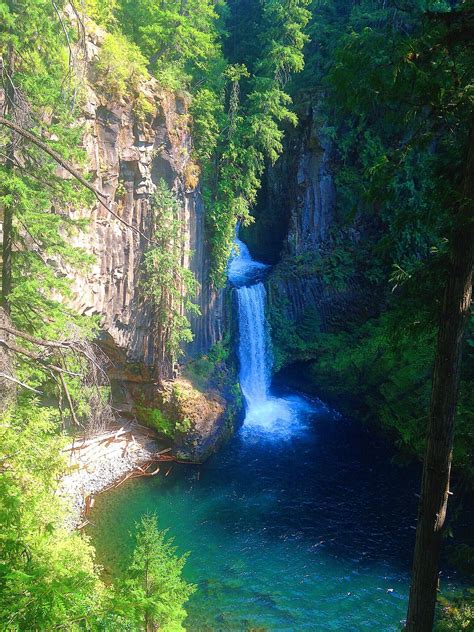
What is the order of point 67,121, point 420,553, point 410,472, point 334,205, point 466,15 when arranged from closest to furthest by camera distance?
1. point 466,15
2. point 420,553
3. point 67,121
4. point 410,472
5. point 334,205

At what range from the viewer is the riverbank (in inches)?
535

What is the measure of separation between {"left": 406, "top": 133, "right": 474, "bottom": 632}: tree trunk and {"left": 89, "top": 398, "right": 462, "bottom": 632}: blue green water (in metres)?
6.55

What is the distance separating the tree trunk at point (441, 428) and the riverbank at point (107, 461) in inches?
406

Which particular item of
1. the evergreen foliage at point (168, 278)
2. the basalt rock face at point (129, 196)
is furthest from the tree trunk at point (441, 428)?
the evergreen foliage at point (168, 278)

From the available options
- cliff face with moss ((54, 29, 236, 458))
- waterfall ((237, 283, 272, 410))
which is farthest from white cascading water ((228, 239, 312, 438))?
cliff face with moss ((54, 29, 236, 458))

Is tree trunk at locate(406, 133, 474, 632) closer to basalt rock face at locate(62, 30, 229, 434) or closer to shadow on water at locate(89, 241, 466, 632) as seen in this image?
shadow on water at locate(89, 241, 466, 632)

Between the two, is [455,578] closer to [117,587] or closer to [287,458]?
[287,458]

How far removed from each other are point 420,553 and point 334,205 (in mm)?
18900

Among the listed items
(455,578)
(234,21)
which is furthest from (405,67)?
(234,21)

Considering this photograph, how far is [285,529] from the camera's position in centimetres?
1326

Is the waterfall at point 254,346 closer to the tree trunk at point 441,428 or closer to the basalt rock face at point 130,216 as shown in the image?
the basalt rock face at point 130,216

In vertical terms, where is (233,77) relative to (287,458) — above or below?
above

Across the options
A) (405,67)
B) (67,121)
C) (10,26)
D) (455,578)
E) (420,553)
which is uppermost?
(10,26)

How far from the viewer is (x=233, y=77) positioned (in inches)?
661
